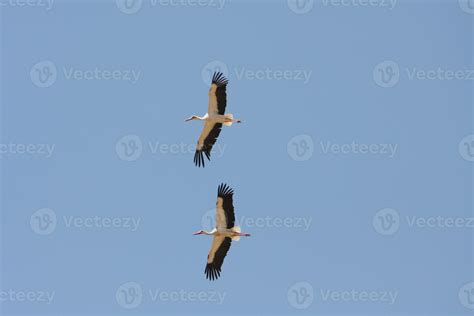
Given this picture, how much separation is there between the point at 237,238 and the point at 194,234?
213cm

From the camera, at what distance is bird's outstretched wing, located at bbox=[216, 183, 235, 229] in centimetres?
3656

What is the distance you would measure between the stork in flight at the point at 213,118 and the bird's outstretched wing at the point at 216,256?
9.89ft

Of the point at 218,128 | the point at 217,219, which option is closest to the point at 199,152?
the point at 218,128

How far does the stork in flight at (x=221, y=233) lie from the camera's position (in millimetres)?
36625

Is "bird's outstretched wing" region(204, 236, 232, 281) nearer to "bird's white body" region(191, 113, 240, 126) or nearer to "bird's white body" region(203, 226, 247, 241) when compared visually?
"bird's white body" region(203, 226, 247, 241)

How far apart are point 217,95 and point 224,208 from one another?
3.70 m

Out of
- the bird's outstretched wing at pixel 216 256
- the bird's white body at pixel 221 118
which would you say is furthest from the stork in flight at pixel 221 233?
the bird's white body at pixel 221 118

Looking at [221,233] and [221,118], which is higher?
[221,118]

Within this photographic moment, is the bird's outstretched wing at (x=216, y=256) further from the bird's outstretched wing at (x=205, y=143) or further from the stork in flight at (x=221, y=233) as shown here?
the bird's outstretched wing at (x=205, y=143)

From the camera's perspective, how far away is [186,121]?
4069 centimetres

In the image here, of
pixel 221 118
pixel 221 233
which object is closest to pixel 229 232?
pixel 221 233

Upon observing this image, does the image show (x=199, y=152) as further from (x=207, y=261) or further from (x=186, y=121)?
(x=207, y=261)

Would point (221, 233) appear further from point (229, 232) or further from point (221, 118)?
point (221, 118)

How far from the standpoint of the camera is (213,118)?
3938 cm
